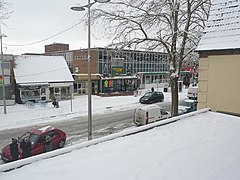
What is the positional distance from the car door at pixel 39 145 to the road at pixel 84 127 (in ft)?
6.60

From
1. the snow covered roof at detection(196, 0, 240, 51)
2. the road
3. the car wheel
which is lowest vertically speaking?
the road

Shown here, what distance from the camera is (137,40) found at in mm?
14461

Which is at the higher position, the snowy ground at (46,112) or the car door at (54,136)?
the car door at (54,136)

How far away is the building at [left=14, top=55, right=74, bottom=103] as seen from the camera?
25.8 m

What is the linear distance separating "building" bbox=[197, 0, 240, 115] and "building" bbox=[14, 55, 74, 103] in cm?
2156

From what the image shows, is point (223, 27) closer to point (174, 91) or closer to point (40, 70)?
point (174, 91)

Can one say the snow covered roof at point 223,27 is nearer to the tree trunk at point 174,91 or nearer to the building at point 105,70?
the tree trunk at point 174,91

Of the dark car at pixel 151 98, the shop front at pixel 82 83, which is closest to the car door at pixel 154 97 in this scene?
the dark car at pixel 151 98

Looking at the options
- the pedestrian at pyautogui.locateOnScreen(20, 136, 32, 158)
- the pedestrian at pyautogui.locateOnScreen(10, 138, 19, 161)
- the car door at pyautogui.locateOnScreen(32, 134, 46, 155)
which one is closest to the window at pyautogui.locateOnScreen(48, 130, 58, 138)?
the car door at pyautogui.locateOnScreen(32, 134, 46, 155)

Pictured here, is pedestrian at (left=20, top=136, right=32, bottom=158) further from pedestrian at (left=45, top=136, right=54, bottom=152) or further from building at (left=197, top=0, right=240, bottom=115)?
building at (left=197, top=0, right=240, bottom=115)

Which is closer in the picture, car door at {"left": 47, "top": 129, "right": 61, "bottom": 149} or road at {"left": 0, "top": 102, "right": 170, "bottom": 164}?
car door at {"left": 47, "top": 129, "right": 61, "bottom": 149}

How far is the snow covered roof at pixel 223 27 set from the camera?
Result: 26.9 ft

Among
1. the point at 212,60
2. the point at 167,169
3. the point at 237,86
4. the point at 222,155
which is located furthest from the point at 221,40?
the point at 167,169

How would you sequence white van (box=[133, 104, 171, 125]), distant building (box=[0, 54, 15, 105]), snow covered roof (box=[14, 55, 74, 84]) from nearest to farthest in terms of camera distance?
white van (box=[133, 104, 171, 125]), distant building (box=[0, 54, 15, 105]), snow covered roof (box=[14, 55, 74, 84])
